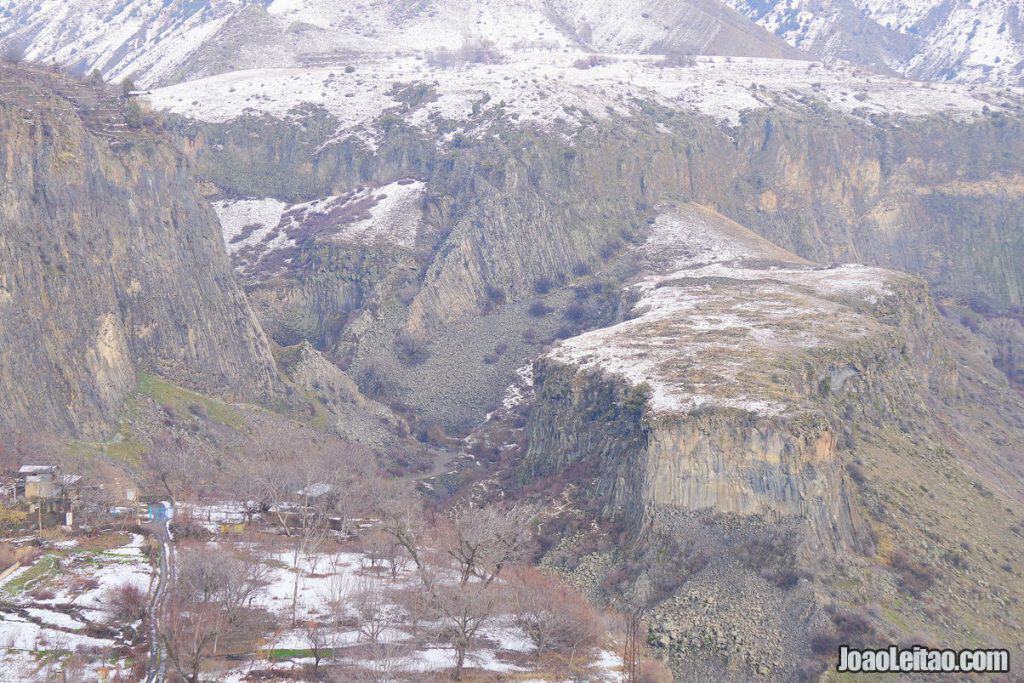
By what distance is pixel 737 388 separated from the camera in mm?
76625

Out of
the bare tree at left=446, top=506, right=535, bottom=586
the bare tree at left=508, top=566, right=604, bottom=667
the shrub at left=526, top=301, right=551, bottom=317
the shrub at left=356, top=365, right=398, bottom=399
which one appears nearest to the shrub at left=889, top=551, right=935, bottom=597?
the bare tree at left=508, top=566, right=604, bottom=667

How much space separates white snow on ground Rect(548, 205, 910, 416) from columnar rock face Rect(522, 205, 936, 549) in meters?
0.19

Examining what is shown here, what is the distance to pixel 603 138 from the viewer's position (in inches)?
6137

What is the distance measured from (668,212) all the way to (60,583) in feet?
337

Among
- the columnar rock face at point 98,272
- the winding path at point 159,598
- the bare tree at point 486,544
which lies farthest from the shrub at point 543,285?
the winding path at point 159,598

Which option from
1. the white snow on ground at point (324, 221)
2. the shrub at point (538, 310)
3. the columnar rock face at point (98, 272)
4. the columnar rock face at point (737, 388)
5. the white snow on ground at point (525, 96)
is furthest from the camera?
the white snow on ground at point (525, 96)

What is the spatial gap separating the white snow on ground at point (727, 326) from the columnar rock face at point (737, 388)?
7.5 inches

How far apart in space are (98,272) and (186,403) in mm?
10657

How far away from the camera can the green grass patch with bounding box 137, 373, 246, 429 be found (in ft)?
307

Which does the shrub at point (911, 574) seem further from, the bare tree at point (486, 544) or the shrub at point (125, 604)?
the shrub at point (125, 604)

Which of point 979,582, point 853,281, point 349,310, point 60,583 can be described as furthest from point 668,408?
point 349,310

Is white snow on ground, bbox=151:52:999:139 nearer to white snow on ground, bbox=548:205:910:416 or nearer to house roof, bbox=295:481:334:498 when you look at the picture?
white snow on ground, bbox=548:205:910:416

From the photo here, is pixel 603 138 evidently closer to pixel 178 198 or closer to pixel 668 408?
pixel 178 198

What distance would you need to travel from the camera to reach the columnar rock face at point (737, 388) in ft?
230
